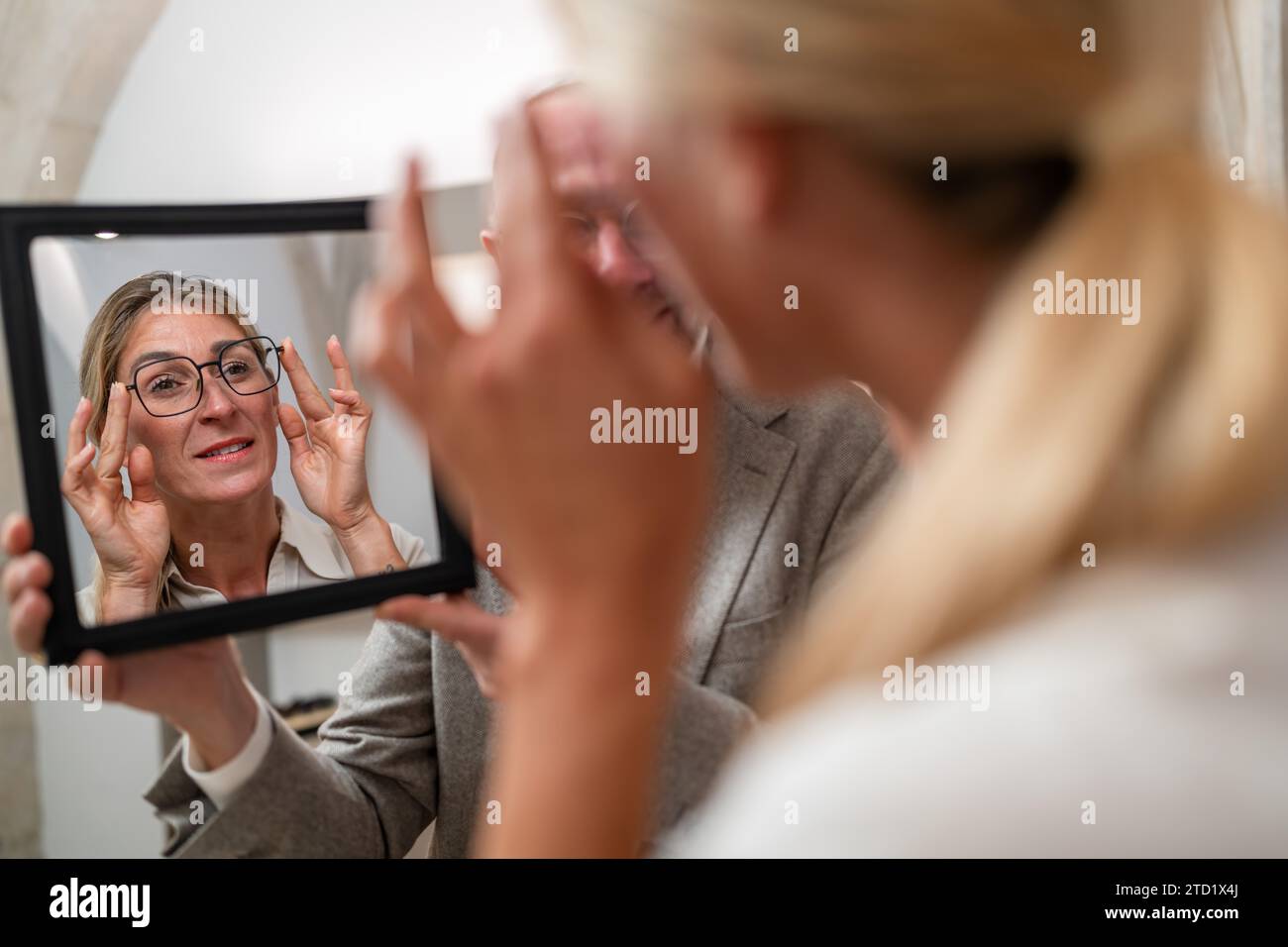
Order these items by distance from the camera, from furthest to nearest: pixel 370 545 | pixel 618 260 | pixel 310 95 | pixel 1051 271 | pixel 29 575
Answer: pixel 310 95 < pixel 618 260 < pixel 370 545 < pixel 29 575 < pixel 1051 271

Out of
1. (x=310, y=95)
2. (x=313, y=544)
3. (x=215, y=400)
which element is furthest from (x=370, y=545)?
→ (x=310, y=95)

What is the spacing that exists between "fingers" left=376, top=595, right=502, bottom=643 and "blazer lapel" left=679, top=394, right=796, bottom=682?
0.26 metres

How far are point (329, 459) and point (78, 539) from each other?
16 cm

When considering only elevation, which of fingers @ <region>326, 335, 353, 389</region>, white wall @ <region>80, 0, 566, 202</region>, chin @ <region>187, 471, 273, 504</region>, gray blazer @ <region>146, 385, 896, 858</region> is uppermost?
white wall @ <region>80, 0, 566, 202</region>

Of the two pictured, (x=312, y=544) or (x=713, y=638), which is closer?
(x=312, y=544)

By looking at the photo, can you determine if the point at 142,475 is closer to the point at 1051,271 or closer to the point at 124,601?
the point at 124,601

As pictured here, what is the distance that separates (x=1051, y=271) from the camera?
0.36 meters

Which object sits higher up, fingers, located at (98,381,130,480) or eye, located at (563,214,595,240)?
eye, located at (563,214,595,240)

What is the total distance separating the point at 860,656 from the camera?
0.37 metres

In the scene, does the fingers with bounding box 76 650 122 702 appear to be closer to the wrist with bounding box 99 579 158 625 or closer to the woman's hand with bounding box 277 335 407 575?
the wrist with bounding box 99 579 158 625

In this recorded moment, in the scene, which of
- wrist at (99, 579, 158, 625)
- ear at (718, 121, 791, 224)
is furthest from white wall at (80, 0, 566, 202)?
ear at (718, 121, 791, 224)

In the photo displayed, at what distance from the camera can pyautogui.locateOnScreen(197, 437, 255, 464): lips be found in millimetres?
733

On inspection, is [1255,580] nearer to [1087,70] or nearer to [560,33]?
[1087,70]

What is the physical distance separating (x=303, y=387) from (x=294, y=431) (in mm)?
30
